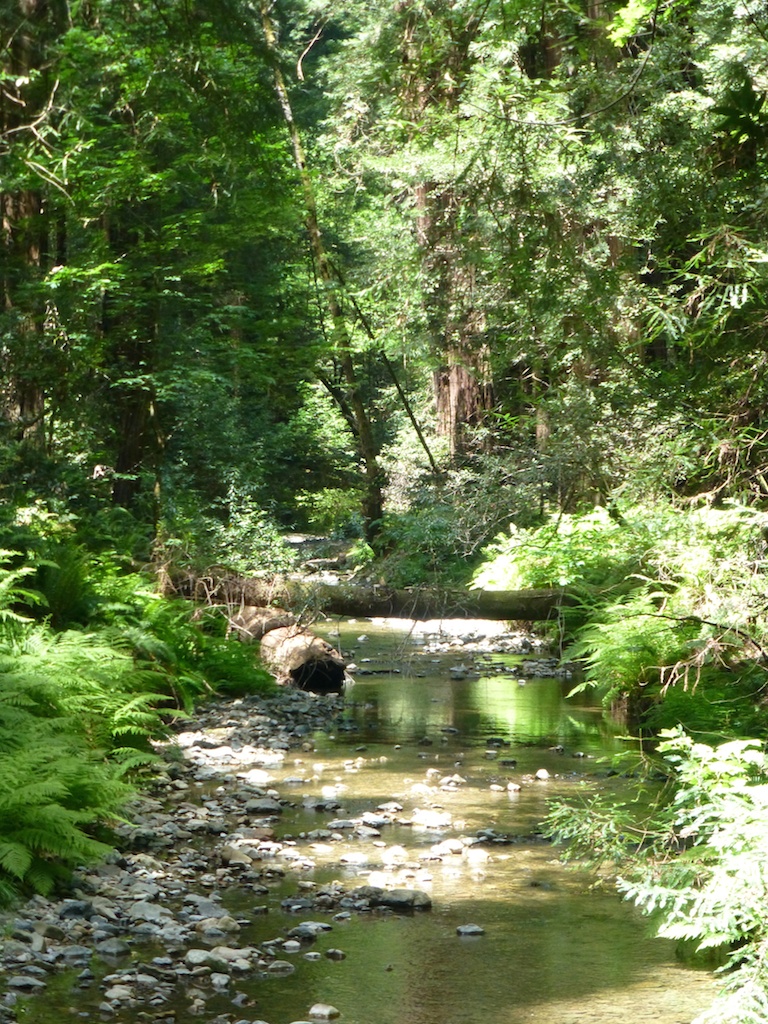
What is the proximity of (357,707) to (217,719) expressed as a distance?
5.31ft

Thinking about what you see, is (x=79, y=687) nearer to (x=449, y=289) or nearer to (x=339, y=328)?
(x=449, y=289)

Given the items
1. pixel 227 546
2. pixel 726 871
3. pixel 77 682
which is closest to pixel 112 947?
pixel 726 871

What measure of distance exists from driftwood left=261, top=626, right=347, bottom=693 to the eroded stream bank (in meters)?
2.29

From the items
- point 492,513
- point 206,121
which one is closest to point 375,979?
point 492,513

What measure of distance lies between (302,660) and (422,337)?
5.99 metres

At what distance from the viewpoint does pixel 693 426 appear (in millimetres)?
6090

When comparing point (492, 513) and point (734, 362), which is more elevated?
point (734, 362)

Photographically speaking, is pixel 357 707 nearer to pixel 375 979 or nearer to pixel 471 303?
pixel 471 303

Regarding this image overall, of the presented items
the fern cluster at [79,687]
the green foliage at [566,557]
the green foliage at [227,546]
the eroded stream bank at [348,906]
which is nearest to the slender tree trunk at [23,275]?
the fern cluster at [79,687]

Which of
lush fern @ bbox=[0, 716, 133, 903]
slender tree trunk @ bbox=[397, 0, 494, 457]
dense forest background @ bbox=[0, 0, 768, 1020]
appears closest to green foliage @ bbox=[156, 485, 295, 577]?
dense forest background @ bbox=[0, 0, 768, 1020]

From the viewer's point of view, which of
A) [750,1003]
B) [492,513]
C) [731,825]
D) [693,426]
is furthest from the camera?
[492,513]

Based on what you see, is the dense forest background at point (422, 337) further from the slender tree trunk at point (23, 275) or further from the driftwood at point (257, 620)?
the driftwood at point (257, 620)

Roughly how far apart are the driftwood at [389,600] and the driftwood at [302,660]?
0.40m

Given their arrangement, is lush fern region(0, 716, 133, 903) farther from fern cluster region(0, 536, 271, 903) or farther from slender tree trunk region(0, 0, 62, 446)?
Answer: slender tree trunk region(0, 0, 62, 446)
